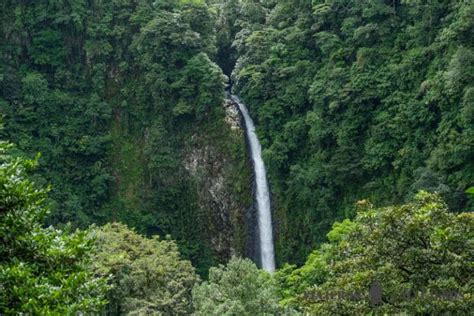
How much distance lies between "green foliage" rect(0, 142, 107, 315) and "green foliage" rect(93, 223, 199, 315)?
31.6 feet

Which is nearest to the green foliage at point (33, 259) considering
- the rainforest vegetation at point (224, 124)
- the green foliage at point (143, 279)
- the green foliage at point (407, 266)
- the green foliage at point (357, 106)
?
the green foliage at point (407, 266)

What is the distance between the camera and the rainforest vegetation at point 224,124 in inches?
798

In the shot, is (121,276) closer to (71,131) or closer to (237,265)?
(237,265)

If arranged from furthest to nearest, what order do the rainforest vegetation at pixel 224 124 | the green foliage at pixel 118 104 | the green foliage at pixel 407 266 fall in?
the green foliage at pixel 118 104, the rainforest vegetation at pixel 224 124, the green foliage at pixel 407 266

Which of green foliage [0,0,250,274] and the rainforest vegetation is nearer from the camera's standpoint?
the rainforest vegetation

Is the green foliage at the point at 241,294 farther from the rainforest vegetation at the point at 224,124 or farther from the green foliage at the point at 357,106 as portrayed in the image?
the green foliage at the point at 357,106

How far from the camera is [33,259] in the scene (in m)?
6.82

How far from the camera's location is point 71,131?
29.6m

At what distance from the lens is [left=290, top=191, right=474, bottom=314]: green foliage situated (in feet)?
29.5

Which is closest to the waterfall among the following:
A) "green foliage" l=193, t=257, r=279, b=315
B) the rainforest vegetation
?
the rainforest vegetation

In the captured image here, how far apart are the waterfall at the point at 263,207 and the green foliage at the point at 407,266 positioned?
1612 cm

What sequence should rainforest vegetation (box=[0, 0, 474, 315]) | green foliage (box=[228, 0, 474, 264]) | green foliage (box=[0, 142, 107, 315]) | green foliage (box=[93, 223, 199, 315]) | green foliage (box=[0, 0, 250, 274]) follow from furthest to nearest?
green foliage (box=[0, 0, 250, 274])
green foliage (box=[228, 0, 474, 264])
rainforest vegetation (box=[0, 0, 474, 315])
green foliage (box=[93, 223, 199, 315])
green foliage (box=[0, 142, 107, 315])

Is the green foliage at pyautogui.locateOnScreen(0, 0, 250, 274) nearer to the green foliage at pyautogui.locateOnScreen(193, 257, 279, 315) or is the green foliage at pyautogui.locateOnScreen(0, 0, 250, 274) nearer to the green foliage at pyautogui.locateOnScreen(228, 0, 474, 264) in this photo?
the green foliage at pyautogui.locateOnScreen(228, 0, 474, 264)

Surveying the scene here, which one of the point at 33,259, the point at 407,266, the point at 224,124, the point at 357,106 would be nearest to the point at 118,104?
the point at 224,124
